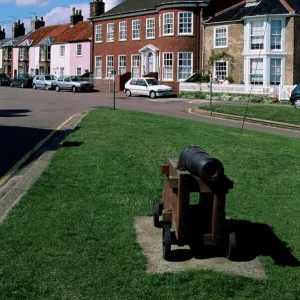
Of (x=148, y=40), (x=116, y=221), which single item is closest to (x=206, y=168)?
(x=116, y=221)

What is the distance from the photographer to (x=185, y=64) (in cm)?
4469

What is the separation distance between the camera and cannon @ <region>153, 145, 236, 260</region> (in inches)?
200

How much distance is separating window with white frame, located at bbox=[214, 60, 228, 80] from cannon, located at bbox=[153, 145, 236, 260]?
3781 cm

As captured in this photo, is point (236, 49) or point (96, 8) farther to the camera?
point (96, 8)

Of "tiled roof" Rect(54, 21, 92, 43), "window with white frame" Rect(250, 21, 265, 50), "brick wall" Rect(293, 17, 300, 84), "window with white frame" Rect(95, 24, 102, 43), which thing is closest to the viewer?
"brick wall" Rect(293, 17, 300, 84)

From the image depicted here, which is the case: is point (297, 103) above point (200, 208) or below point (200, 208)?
above

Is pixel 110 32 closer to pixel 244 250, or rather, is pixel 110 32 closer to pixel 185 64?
pixel 185 64

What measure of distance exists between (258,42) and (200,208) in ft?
118

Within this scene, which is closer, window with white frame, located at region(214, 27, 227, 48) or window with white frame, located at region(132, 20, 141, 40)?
window with white frame, located at region(214, 27, 227, 48)

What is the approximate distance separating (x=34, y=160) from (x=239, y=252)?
5914 millimetres

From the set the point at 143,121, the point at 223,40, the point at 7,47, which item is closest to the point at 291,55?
the point at 223,40

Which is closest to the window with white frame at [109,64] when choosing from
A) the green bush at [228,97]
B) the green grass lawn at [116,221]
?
the green bush at [228,97]

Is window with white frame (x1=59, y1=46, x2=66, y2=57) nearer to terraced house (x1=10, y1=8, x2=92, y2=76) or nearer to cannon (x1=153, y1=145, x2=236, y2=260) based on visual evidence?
terraced house (x1=10, y1=8, x2=92, y2=76)

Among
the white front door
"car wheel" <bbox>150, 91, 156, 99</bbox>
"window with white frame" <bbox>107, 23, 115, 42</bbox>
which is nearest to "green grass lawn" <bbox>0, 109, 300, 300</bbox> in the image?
"car wheel" <bbox>150, 91, 156, 99</bbox>
